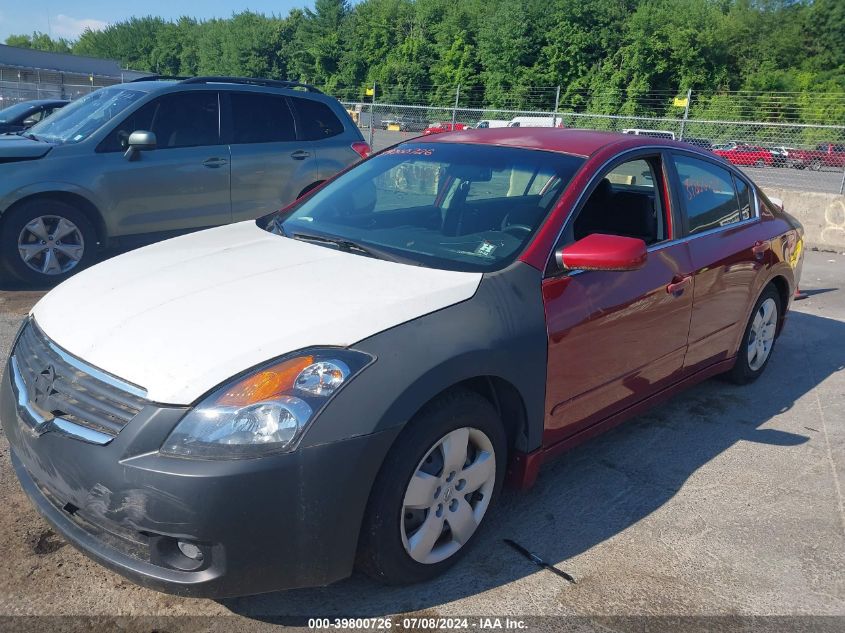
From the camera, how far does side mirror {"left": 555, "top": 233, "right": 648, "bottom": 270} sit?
9.71 ft

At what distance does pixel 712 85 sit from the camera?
4731 centimetres

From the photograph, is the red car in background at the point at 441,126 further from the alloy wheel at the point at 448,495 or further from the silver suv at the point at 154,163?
the alloy wheel at the point at 448,495

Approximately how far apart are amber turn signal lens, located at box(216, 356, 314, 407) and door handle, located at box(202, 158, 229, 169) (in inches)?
214

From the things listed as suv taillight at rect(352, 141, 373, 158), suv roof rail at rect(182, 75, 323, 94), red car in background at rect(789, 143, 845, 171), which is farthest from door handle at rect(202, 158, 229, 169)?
red car in background at rect(789, 143, 845, 171)

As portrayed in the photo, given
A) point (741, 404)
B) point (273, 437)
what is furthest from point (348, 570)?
point (741, 404)

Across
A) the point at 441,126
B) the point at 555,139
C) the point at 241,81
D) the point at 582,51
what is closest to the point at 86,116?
the point at 241,81

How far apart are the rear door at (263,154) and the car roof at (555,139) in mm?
3797

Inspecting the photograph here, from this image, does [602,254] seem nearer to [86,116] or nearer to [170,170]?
[170,170]

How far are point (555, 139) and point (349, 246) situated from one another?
1250 mm

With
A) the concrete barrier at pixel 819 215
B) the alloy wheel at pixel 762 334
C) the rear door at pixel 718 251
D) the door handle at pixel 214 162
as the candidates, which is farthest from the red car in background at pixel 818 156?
the door handle at pixel 214 162

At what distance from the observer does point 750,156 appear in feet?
56.4

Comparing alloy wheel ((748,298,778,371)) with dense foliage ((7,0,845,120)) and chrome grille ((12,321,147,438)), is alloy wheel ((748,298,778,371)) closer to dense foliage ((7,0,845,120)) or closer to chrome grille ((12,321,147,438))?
chrome grille ((12,321,147,438))

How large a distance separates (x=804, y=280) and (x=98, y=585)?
336 inches

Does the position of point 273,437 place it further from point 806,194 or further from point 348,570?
point 806,194
